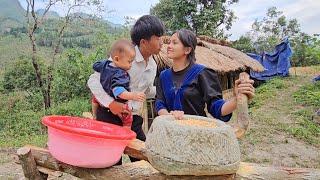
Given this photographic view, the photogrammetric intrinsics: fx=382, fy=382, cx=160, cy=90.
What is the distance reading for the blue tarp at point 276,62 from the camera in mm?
21328

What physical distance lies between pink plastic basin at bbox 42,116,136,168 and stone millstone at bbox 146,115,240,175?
29 cm

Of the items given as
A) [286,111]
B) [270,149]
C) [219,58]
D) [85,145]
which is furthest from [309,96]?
[85,145]

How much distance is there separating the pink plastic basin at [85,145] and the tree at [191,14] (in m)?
18.2

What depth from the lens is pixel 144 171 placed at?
209 centimetres

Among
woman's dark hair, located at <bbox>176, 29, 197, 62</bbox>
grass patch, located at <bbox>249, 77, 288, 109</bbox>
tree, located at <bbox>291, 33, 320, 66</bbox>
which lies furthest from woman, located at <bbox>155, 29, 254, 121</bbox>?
tree, located at <bbox>291, 33, 320, 66</bbox>

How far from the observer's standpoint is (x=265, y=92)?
1722cm

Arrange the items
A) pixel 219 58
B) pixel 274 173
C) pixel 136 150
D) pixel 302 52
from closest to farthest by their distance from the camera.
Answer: pixel 274 173 < pixel 136 150 < pixel 219 58 < pixel 302 52

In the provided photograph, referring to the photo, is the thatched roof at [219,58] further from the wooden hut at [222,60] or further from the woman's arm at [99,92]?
the woman's arm at [99,92]

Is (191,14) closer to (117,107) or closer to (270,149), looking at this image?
(270,149)

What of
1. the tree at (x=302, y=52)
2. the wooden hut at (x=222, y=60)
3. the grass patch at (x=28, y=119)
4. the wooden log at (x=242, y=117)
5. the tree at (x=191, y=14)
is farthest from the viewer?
the tree at (x=302, y=52)

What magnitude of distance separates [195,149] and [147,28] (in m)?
1.14

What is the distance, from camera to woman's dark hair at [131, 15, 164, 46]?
2564 mm

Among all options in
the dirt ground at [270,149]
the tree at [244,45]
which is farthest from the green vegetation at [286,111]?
the tree at [244,45]

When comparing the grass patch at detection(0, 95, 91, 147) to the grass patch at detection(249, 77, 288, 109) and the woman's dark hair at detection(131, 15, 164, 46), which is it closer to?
the grass patch at detection(249, 77, 288, 109)
